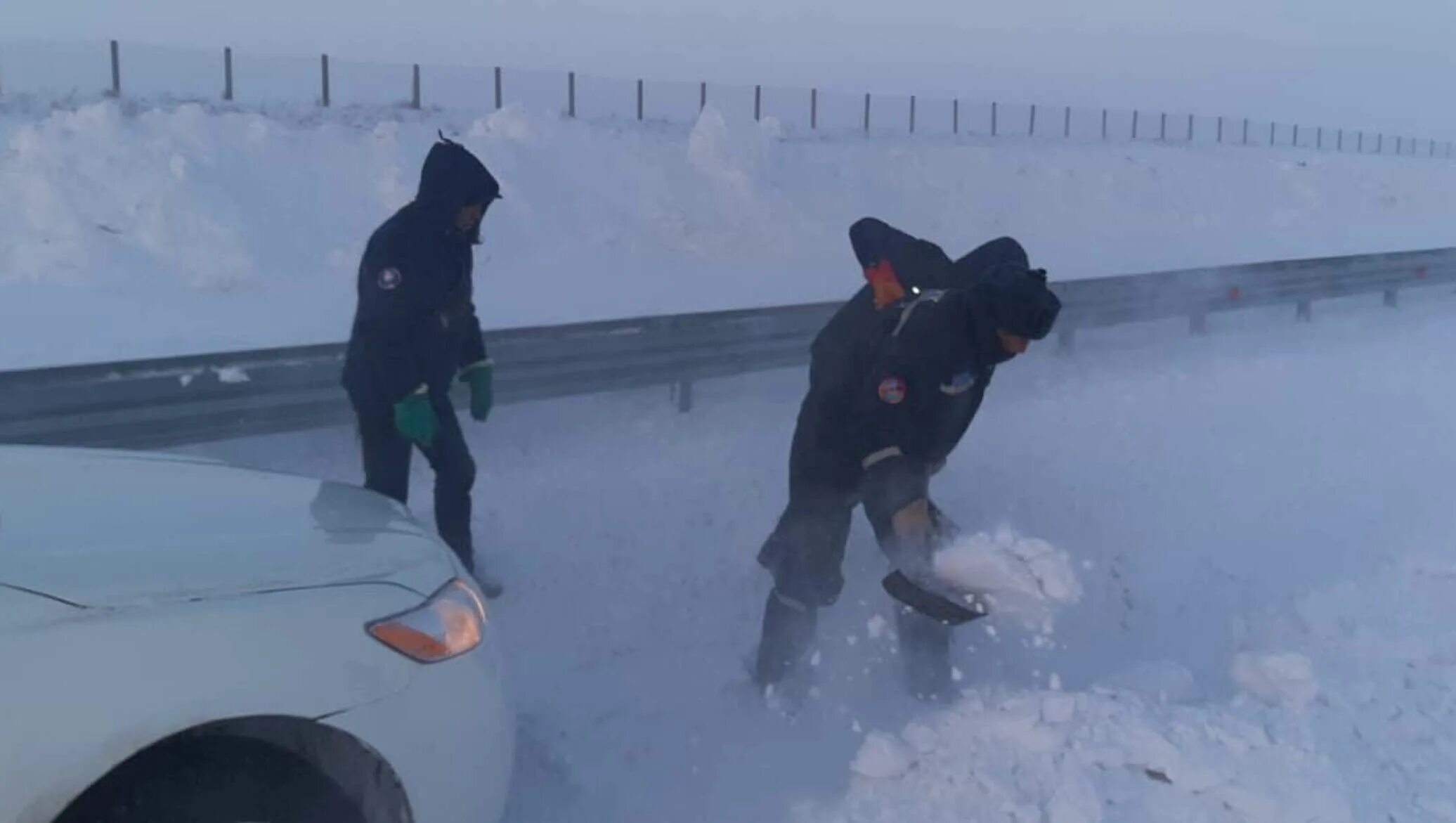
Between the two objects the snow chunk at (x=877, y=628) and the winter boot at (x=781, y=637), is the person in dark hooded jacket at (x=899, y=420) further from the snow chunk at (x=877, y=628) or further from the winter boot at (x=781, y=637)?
the snow chunk at (x=877, y=628)

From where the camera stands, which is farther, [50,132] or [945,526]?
[50,132]

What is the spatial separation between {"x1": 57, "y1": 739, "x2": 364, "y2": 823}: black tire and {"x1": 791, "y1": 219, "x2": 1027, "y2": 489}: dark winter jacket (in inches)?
92.4

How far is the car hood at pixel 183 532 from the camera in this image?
110 inches

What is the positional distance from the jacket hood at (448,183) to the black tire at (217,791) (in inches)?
110

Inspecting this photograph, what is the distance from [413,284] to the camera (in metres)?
5.26

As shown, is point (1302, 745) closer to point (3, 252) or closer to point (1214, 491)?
point (1214, 491)

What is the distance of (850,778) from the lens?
4.50 metres

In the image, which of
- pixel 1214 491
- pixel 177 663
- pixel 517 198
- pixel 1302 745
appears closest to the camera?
pixel 177 663

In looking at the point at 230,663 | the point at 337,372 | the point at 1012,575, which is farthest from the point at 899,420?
the point at 337,372

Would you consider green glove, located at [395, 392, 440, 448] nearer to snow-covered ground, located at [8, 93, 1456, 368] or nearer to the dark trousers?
the dark trousers

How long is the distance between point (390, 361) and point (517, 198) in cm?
1331

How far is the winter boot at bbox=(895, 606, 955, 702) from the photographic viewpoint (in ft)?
17.1

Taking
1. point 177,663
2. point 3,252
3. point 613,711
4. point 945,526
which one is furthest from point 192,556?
point 3,252

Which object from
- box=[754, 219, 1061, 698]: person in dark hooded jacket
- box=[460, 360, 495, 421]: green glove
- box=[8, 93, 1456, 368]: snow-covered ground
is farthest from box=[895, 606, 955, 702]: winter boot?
box=[8, 93, 1456, 368]: snow-covered ground
